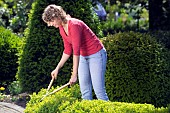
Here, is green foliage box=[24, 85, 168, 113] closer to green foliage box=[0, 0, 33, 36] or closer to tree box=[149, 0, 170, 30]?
green foliage box=[0, 0, 33, 36]

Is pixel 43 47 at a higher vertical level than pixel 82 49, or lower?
lower

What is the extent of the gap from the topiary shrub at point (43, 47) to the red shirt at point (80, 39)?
1975 mm

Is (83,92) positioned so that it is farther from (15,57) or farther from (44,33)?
(15,57)

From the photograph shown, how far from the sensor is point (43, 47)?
8109 millimetres

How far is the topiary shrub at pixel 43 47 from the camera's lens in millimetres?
8070

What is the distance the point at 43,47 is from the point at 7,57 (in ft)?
5.59

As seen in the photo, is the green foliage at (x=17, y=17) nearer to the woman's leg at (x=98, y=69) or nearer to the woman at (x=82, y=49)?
the woman at (x=82, y=49)

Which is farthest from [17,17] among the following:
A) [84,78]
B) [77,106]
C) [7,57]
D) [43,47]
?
[77,106]

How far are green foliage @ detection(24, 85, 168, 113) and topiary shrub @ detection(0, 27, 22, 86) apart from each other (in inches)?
136

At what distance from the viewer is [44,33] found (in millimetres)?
8086

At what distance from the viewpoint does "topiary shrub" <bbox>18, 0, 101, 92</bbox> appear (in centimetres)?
807

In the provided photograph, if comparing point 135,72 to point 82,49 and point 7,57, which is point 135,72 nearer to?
point 82,49

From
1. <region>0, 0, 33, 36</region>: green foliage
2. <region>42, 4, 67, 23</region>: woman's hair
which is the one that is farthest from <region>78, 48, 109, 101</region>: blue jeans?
<region>0, 0, 33, 36</region>: green foliage

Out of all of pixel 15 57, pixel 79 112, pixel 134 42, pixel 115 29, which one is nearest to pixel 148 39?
pixel 134 42
